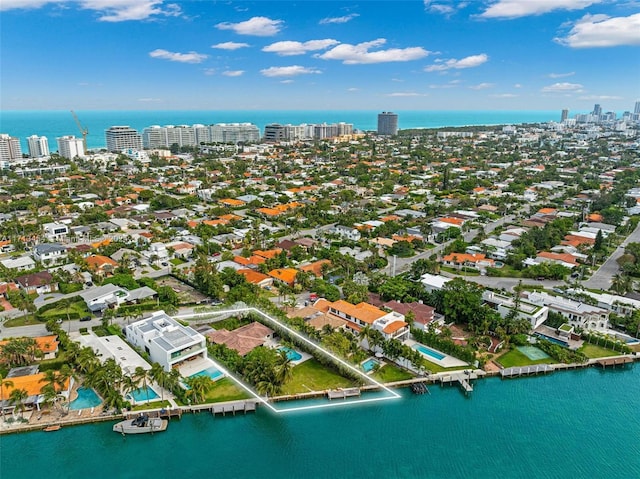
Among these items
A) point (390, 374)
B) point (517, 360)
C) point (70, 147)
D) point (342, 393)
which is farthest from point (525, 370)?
point (70, 147)

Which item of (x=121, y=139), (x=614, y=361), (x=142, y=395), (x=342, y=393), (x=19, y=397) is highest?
(x=121, y=139)

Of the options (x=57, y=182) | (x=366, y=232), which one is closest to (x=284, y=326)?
(x=366, y=232)

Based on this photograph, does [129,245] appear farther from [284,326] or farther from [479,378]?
[479,378]

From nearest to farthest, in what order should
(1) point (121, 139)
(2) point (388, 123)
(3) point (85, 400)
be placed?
(3) point (85, 400), (1) point (121, 139), (2) point (388, 123)

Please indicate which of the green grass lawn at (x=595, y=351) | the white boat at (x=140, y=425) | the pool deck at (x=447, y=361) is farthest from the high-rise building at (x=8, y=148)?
the green grass lawn at (x=595, y=351)

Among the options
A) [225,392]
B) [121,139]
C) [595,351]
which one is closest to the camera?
[225,392]

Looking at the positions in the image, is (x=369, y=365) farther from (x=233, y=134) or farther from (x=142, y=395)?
(x=233, y=134)

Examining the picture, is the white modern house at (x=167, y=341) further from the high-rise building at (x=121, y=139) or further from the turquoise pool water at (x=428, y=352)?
the high-rise building at (x=121, y=139)
